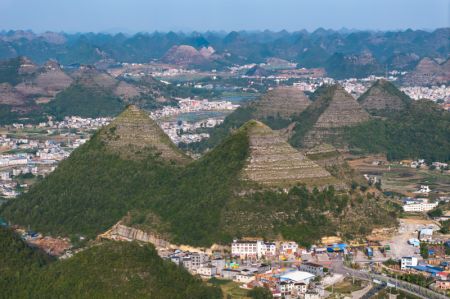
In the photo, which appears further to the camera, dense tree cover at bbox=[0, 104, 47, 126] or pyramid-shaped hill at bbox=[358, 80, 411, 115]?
dense tree cover at bbox=[0, 104, 47, 126]

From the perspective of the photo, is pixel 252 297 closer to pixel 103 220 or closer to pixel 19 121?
pixel 103 220

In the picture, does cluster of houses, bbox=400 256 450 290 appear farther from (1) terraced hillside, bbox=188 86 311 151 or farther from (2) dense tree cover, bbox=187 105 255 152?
(1) terraced hillside, bbox=188 86 311 151

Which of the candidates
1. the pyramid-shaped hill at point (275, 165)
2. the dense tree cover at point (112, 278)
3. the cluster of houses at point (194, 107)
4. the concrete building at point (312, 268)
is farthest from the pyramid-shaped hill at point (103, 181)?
the cluster of houses at point (194, 107)

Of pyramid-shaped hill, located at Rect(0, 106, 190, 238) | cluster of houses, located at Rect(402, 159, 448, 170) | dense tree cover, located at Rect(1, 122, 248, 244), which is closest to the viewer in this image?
dense tree cover, located at Rect(1, 122, 248, 244)

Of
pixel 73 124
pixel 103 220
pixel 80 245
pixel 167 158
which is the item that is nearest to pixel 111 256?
pixel 80 245

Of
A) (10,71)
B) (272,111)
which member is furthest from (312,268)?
(10,71)

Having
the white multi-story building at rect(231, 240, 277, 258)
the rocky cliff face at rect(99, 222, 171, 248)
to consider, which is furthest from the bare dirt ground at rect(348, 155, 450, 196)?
the rocky cliff face at rect(99, 222, 171, 248)
